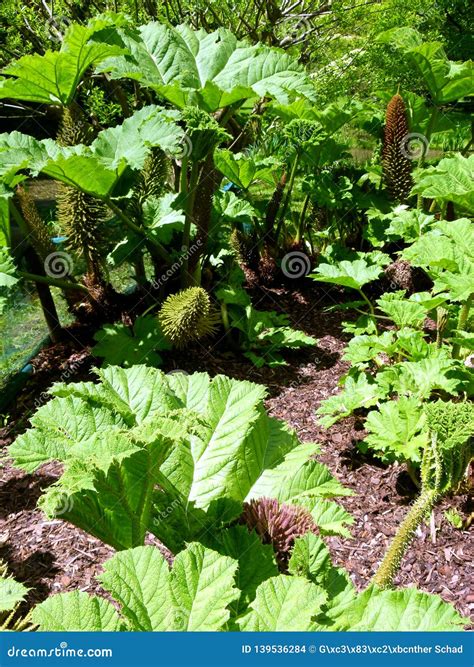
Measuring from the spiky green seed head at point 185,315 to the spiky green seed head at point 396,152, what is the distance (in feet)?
6.58

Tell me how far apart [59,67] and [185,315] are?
1.34 metres

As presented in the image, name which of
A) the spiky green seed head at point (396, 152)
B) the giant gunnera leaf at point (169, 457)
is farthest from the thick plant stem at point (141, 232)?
the spiky green seed head at point (396, 152)

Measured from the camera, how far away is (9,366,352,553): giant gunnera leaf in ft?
4.89

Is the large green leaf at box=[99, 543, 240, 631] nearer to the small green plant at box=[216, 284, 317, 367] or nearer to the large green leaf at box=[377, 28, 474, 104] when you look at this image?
the small green plant at box=[216, 284, 317, 367]

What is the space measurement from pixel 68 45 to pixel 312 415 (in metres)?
2.12

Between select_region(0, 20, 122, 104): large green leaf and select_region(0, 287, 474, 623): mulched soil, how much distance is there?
54.8 inches

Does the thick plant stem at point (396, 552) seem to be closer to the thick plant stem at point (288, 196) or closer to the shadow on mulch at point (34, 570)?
the shadow on mulch at point (34, 570)

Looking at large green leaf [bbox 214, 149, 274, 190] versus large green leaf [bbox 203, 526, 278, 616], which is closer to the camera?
large green leaf [bbox 203, 526, 278, 616]

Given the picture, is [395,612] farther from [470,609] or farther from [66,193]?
[66,193]

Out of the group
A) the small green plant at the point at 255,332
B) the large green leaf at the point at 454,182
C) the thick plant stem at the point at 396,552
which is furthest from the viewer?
the small green plant at the point at 255,332

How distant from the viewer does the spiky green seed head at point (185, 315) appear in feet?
10.1

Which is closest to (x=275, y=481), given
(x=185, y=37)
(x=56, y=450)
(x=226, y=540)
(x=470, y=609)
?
(x=226, y=540)

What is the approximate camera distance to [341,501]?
247 cm

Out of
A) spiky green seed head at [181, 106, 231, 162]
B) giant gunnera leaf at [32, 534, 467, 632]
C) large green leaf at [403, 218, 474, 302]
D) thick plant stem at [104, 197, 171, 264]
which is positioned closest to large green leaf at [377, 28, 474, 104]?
spiky green seed head at [181, 106, 231, 162]
